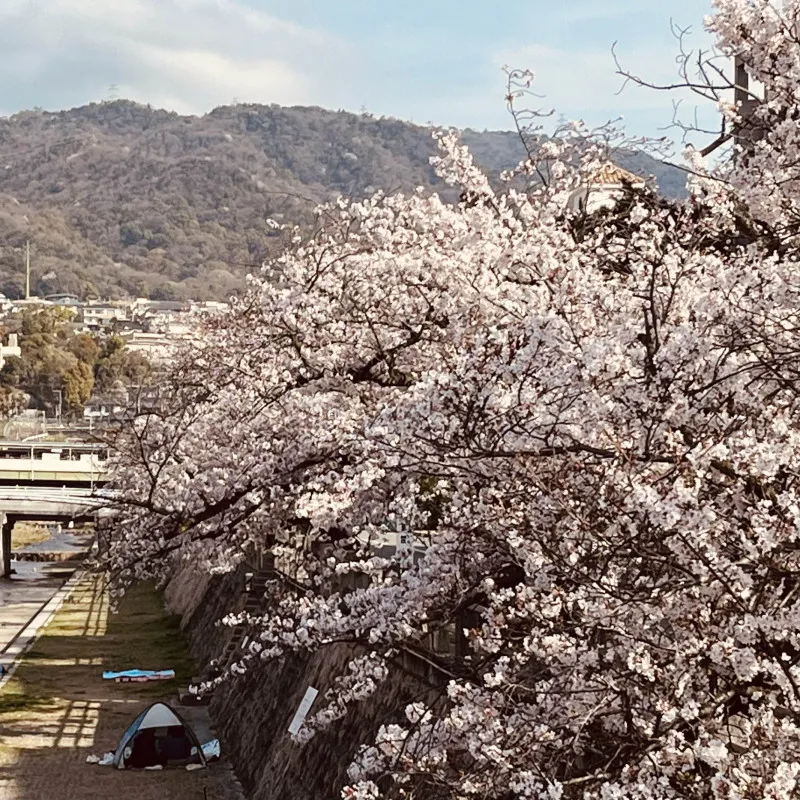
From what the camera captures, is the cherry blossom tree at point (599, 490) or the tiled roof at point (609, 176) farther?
the tiled roof at point (609, 176)

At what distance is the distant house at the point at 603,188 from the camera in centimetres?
1105

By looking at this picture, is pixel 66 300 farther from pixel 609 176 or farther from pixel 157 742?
pixel 609 176

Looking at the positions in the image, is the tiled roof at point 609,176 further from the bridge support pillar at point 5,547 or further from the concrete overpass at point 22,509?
the bridge support pillar at point 5,547

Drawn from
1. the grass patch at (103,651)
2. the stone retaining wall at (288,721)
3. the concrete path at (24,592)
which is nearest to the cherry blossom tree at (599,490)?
the stone retaining wall at (288,721)

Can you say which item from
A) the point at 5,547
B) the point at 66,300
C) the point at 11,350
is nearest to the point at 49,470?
the point at 5,547

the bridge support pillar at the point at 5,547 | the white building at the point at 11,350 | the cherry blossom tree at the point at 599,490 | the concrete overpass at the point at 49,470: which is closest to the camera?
the cherry blossom tree at the point at 599,490

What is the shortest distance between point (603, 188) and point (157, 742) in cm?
1113

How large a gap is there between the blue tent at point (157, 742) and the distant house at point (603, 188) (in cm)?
932

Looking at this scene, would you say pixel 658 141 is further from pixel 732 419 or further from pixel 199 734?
pixel 199 734

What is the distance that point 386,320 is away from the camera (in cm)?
1209

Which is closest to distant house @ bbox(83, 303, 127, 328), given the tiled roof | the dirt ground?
the dirt ground

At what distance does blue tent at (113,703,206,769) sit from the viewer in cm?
1938

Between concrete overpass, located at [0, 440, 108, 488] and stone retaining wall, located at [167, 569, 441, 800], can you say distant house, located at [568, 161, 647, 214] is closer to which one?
stone retaining wall, located at [167, 569, 441, 800]

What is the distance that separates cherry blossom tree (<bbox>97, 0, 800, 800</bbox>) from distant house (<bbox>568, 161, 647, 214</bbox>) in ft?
0.63
